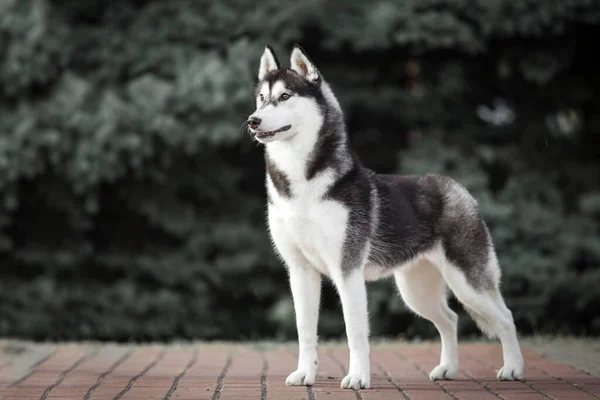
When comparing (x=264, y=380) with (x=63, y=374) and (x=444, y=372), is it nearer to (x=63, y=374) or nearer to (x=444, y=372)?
(x=444, y=372)

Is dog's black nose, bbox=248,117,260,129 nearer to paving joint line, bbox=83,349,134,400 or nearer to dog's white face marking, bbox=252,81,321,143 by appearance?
dog's white face marking, bbox=252,81,321,143

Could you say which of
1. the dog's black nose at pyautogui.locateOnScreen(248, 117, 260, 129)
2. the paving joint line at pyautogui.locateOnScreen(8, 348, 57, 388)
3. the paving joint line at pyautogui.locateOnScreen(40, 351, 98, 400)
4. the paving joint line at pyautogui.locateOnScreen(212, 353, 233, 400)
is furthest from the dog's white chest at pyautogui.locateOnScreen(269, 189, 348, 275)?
the paving joint line at pyautogui.locateOnScreen(8, 348, 57, 388)

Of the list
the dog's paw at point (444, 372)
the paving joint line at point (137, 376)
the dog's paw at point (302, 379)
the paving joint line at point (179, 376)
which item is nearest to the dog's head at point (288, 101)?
the dog's paw at point (302, 379)

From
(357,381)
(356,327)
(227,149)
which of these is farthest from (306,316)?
(227,149)

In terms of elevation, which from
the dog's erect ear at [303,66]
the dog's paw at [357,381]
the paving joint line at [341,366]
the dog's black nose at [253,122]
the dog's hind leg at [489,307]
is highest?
the dog's erect ear at [303,66]

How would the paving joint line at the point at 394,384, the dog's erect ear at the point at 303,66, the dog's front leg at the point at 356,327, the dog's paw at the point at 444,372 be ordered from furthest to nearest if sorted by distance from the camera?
the dog's paw at the point at 444,372 → the dog's erect ear at the point at 303,66 → the dog's front leg at the point at 356,327 → the paving joint line at the point at 394,384

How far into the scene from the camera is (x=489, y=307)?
16.9 feet

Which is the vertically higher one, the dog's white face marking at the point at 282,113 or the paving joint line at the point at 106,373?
the dog's white face marking at the point at 282,113

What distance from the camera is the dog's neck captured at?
15.4 feet

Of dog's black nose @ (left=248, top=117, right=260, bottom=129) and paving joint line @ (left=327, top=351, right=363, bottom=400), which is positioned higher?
dog's black nose @ (left=248, top=117, right=260, bottom=129)

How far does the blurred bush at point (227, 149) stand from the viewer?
29.5 feet

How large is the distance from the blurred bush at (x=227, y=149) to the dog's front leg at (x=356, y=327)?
435 centimetres

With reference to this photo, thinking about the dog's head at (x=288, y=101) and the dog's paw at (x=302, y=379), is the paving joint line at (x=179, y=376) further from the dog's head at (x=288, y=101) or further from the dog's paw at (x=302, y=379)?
the dog's head at (x=288, y=101)

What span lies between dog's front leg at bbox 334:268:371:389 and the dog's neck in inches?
25.2
